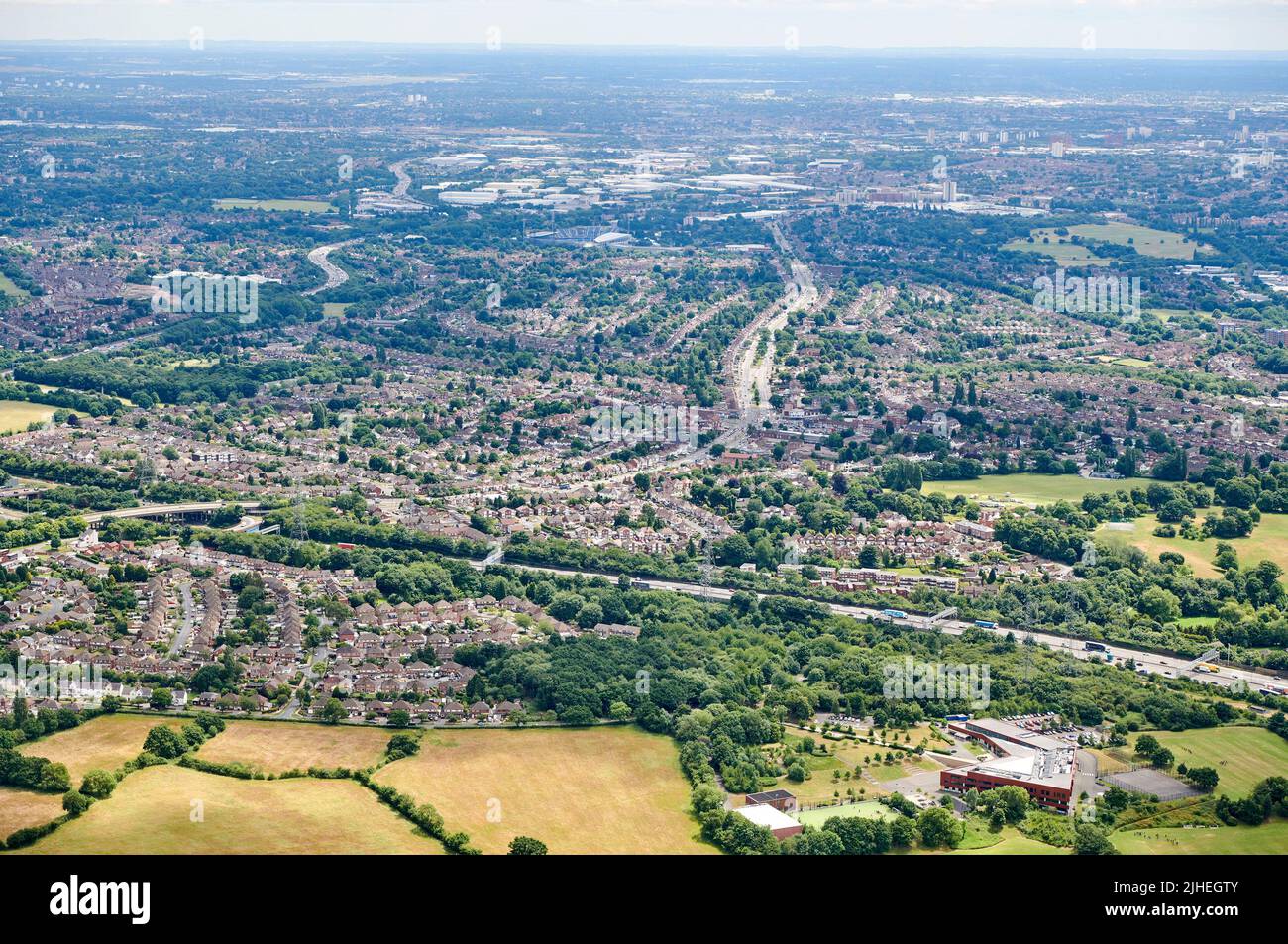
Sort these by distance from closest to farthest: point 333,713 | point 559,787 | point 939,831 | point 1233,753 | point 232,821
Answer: point 232,821, point 939,831, point 559,787, point 1233,753, point 333,713

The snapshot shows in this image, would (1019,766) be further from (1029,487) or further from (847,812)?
(1029,487)

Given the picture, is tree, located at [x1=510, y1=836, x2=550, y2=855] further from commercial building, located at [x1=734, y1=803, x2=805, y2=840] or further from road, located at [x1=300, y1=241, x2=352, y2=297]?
road, located at [x1=300, y1=241, x2=352, y2=297]

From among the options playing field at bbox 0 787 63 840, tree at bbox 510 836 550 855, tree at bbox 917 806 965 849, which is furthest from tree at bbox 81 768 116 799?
tree at bbox 917 806 965 849

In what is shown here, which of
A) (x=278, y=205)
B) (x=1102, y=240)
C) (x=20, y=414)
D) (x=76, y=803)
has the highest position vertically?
(x=278, y=205)

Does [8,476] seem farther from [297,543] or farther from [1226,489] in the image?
[1226,489]

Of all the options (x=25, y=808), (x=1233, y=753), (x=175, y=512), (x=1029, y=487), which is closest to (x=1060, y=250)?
(x=1029, y=487)
